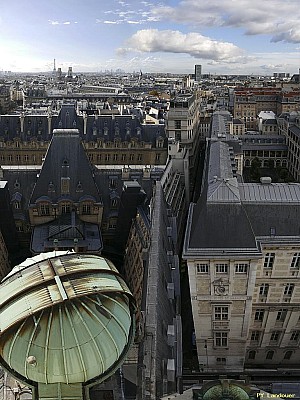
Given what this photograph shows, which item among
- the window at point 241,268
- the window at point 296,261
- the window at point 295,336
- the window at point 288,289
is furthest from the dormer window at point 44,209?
the window at point 295,336

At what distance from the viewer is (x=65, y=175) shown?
184 ft

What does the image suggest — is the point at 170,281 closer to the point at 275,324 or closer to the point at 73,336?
the point at 275,324

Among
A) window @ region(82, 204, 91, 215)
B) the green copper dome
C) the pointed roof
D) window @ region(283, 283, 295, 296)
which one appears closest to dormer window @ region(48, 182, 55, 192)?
the pointed roof

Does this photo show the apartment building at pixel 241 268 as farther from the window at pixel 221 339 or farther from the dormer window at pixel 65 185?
the dormer window at pixel 65 185

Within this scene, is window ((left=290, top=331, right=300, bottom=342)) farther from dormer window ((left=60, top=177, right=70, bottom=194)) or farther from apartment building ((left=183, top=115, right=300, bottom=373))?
dormer window ((left=60, top=177, right=70, bottom=194))

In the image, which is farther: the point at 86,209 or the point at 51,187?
the point at 86,209

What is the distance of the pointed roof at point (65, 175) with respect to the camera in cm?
5581

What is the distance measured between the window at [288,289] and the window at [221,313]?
620 centimetres

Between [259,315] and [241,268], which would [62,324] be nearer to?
[241,268]

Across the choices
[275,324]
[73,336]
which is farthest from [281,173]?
[73,336]

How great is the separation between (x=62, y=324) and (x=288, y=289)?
1090 inches

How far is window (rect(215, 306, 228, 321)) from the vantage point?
137 ft

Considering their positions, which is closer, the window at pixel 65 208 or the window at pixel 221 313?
the window at pixel 221 313

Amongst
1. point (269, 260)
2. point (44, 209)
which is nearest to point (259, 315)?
point (269, 260)
